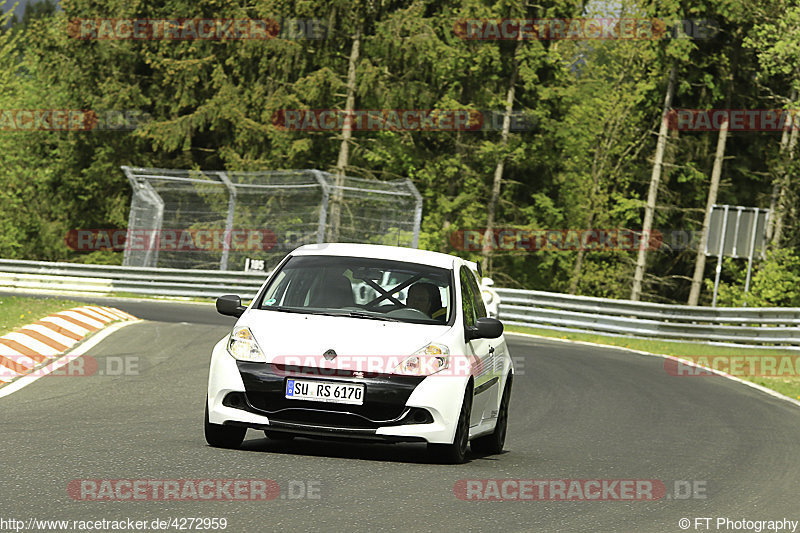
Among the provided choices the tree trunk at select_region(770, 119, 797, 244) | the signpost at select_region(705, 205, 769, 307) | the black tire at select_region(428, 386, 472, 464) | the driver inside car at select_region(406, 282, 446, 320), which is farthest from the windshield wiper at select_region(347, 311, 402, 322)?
the tree trunk at select_region(770, 119, 797, 244)

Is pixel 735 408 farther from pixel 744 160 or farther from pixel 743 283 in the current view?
pixel 744 160

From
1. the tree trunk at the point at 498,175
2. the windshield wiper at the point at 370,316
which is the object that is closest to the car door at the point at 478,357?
the windshield wiper at the point at 370,316

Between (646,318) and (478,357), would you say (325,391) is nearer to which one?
A: (478,357)

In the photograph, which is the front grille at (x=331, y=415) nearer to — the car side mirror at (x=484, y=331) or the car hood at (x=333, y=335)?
Answer: the car hood at (x=333, y=335)

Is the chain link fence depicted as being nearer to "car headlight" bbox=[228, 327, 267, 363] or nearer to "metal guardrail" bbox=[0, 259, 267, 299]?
"metal guardrail" bbox=[0, 259, 267, 299]

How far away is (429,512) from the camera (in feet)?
23.6

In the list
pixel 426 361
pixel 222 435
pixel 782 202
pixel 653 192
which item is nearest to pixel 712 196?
pixel 653 192

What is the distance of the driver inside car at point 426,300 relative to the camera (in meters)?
9.72

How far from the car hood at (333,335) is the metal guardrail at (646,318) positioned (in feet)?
60.3

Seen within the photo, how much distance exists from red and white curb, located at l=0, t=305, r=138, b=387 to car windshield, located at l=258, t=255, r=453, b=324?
11.8ft

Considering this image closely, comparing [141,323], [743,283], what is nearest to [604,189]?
[743,283]

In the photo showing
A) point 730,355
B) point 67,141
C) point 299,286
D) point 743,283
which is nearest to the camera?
point 299,286

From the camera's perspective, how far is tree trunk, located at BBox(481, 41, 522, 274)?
49094 millimetres

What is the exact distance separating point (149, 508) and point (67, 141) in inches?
2081
